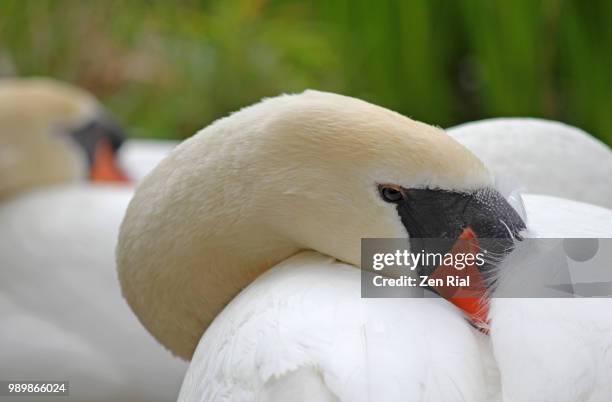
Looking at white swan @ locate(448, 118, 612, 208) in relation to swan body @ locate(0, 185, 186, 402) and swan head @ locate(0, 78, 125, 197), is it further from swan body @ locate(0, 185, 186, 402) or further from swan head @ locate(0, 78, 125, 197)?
swan head @ locate(0, 78, 125, 197)

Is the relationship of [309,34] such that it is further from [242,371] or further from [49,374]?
[242,371]

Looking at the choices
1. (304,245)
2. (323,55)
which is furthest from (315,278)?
(323,55)

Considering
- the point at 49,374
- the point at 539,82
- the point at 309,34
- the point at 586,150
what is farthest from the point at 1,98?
the point at 309,34

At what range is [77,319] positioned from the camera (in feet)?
8.33

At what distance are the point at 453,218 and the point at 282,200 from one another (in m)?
0.20

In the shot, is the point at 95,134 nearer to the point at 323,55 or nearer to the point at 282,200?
the point at 323,55

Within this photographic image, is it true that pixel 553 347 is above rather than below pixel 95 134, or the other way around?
below

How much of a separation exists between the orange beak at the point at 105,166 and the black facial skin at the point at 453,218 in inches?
87.0

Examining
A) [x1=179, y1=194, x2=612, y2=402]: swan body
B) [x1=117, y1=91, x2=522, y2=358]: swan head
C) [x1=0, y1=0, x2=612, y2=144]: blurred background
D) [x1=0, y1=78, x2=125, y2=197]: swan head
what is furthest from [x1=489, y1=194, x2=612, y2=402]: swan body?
[x1=0, y1=0, x2=612, y2=144]: blurred background

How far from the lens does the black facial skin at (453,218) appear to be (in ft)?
3.59

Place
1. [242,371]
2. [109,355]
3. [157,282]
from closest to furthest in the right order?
[242,371]
[157,282]
[109,355]

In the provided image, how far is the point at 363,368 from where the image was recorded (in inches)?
36.9

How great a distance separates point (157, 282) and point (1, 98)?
1806mm

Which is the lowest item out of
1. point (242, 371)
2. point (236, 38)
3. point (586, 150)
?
point (242, 371)
